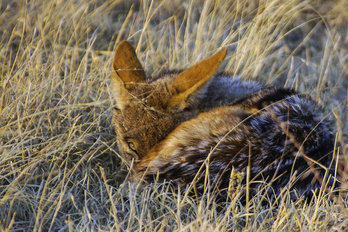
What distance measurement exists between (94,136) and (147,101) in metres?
0.81

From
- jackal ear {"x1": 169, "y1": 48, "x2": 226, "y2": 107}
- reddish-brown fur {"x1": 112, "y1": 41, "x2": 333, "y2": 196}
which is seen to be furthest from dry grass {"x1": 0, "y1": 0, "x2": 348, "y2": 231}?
jackal ear {"x1": 169, "y1": 48, "x2": 226, "y2": 107}

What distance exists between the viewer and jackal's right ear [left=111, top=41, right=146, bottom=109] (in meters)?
3.92

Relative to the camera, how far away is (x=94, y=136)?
13.9 ft

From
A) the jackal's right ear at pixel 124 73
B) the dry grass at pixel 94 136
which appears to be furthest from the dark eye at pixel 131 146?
the jackal's right ear at pixel 124 73

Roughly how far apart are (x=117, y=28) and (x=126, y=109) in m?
3.01

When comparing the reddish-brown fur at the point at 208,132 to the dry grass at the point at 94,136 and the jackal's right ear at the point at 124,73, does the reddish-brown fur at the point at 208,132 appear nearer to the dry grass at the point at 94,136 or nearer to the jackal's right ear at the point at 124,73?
the jackal's right ear at the point at 124,73

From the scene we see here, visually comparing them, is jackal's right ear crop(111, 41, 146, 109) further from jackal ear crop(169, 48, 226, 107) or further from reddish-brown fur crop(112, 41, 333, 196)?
jackal ear crop(169, 48, 226, 107)

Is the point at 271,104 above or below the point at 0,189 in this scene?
above

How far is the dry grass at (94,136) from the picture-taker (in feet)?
9.70

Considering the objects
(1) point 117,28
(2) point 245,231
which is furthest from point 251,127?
(1) point 117,28

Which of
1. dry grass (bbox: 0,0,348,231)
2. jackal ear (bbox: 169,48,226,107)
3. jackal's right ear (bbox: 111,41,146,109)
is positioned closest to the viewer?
dry grass (bbox: 0,0,348,231)

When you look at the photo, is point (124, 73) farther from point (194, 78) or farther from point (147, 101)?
point (194, 78)

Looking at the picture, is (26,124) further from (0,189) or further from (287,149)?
(287,149)

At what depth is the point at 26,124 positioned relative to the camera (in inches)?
153
